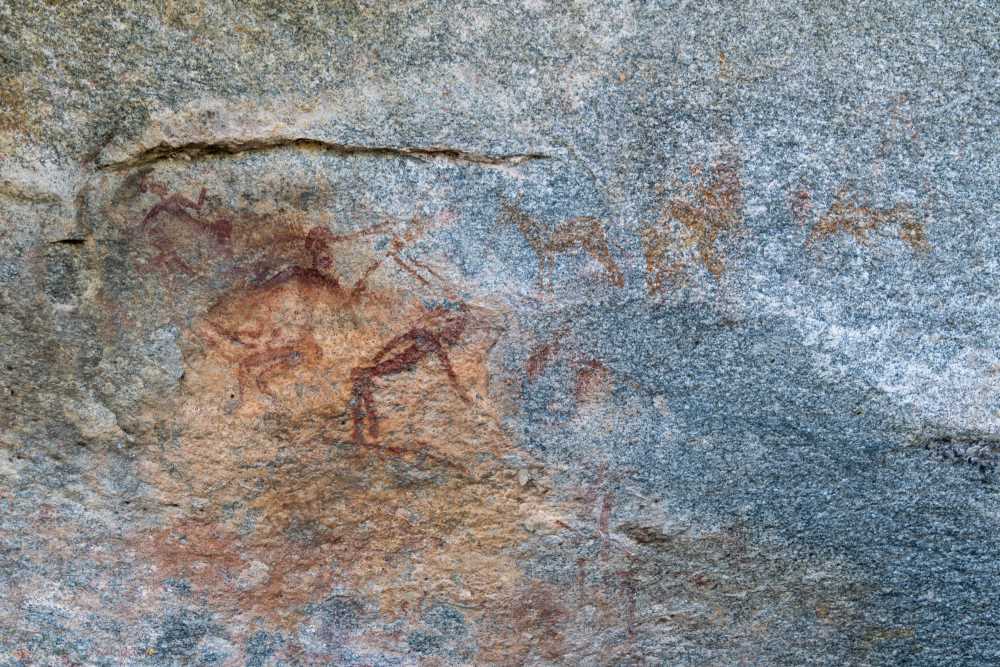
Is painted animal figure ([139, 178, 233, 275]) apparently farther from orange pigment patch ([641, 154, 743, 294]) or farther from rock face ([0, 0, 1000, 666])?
orange pigment patch ([641, 154, 743, 294])

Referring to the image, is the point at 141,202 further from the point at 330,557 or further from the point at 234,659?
the point at 234,659

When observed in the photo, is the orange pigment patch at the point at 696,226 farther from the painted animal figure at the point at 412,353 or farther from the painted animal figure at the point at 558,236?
the painted animal figure at the point at 412,353

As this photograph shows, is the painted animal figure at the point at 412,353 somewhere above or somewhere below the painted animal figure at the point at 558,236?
below

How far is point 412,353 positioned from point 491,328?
0.12 meters

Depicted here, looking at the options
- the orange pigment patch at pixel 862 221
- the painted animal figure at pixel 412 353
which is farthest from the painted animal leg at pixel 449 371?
the orange pigment patch at pixel 862 221

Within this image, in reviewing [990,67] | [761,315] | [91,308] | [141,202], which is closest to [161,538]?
[91,308]

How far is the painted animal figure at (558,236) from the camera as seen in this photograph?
4.29 feet

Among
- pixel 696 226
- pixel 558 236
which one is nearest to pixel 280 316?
pixel 558 236

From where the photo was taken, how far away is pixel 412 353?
1.35m

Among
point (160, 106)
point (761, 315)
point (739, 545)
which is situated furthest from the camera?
point (739, 545)

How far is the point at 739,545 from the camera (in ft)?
4.76

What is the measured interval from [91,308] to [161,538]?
0.36 meters

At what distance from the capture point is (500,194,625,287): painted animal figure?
1.31 meters

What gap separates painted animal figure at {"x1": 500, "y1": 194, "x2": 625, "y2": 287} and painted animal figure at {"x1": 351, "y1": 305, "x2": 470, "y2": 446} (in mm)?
136
